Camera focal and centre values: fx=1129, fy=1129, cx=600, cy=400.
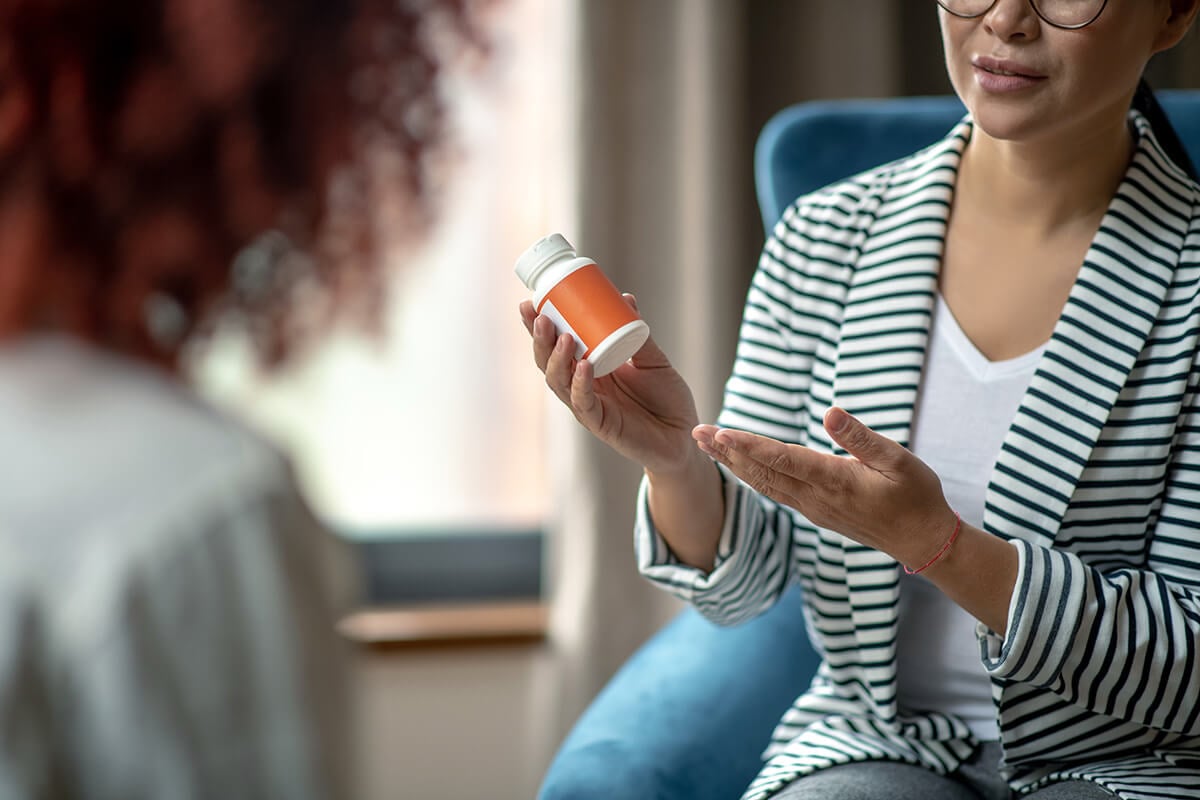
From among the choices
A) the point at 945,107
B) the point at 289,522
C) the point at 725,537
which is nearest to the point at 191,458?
the point at 289,522

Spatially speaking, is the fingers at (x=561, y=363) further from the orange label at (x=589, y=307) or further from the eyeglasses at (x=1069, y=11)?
the eyeglasses at (x=1069, y=11)

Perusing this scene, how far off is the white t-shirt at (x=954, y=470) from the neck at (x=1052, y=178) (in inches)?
4.2

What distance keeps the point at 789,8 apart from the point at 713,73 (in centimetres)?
19

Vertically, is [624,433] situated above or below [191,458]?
below

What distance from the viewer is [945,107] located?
137 centimetres

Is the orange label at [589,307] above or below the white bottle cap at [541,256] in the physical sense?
below

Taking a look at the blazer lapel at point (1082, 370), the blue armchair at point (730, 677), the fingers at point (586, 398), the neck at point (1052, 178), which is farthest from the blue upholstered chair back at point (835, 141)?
the fingers at point (586, 398)

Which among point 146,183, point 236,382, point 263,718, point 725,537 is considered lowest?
point 725,537

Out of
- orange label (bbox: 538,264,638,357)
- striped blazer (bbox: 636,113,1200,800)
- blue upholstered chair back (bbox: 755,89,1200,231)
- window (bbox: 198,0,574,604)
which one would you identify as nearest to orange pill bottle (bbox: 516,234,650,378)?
orange label (bbox: 538,264,638,357)

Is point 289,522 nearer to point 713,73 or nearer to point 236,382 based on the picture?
point 236,382

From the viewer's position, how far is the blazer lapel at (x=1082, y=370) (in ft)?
2.95

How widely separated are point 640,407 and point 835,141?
0.60m

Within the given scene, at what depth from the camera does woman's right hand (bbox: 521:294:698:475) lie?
81 centimetres

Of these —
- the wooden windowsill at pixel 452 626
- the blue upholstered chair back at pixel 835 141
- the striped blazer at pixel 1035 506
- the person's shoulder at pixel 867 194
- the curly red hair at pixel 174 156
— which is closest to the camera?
the curly red hair at pixel 174 156
